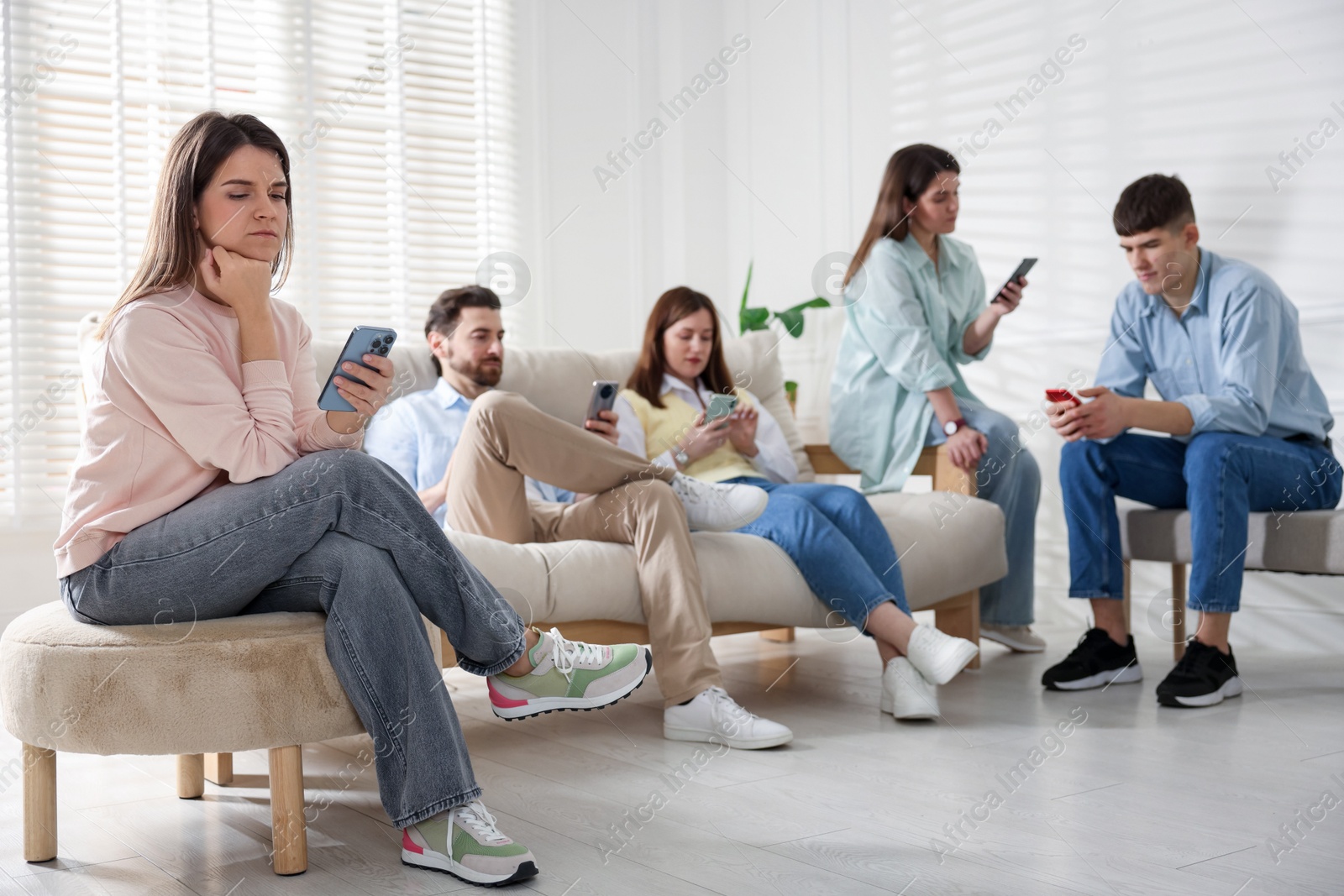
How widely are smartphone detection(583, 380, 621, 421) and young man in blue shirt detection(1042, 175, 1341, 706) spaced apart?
3.18 ft

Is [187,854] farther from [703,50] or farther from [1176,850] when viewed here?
[703,50]

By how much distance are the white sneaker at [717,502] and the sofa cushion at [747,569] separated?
2.8 inches

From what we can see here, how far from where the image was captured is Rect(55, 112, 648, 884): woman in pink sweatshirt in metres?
1.40

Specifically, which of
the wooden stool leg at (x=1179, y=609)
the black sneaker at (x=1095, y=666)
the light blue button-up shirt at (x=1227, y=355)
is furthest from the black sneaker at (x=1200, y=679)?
A: the light blue button-up shirt at (x=1227, y=355)

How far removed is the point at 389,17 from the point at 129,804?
2987 mm

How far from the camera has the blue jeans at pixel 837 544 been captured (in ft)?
7.57

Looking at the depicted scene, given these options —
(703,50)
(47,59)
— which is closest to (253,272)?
(47,59)

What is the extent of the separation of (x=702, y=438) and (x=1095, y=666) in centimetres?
101

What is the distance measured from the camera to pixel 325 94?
3826mm

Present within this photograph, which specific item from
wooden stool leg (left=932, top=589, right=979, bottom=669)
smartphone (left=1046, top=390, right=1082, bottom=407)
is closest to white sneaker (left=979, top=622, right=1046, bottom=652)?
wooden stool leg (left=932, top=589, right=979, bottom=669)

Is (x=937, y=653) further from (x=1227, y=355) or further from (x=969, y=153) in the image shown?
(x=969, y=153)

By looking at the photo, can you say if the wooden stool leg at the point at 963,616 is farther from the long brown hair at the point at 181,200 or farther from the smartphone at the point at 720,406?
the long brown hair at the point at 181,200
